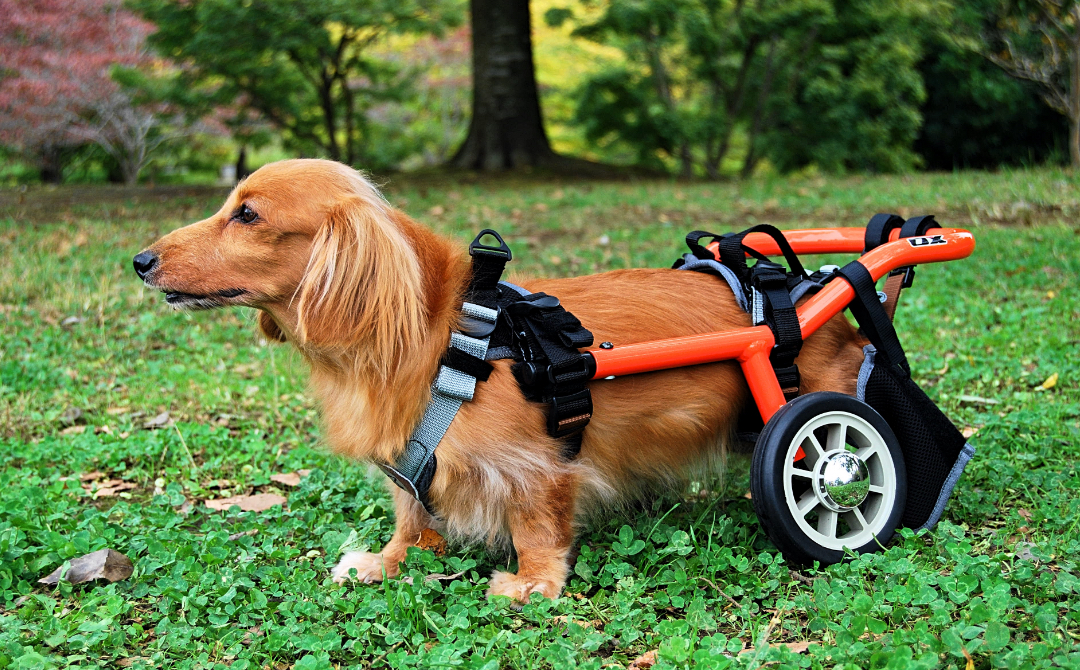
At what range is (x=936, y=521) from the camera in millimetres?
2770

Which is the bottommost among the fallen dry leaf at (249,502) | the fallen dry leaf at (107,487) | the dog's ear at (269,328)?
the fallen dry leaf at (107,487)

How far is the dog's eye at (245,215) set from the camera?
2482 mm

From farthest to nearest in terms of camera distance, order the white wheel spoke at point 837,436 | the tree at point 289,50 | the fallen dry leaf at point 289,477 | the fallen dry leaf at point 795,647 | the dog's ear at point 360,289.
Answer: the tree at point 289,50
the fallen dry leaf at point 289,477
the white wheel spoke at point 837,436
the dog's ear at point 360,289
the fallen dry leaf at point 795,647

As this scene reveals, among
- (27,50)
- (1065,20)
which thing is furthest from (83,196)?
(1065,20)

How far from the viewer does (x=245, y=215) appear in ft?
8.17

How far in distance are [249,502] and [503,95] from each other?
8759 mm

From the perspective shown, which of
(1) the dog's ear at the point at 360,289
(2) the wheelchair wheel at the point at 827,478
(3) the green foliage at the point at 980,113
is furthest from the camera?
(3) the green foliage at the point at 980,113

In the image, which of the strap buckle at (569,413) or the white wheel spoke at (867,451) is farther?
the white wheel spoke at (867,451)

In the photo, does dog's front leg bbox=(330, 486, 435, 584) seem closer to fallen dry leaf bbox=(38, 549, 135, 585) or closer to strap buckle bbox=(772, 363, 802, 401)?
fallen dry leaf bbox=(38, 549, 135, 585)

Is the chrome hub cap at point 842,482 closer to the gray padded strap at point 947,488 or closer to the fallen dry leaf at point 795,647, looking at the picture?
the gray padded strap at point 947,488

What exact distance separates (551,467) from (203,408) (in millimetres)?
2288

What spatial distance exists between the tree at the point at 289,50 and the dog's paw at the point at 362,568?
347 inches

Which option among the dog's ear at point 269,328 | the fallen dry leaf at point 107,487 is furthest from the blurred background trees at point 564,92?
the dog's ear at point 269,328

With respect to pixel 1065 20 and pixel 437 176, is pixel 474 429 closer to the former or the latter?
pixel 437 176
